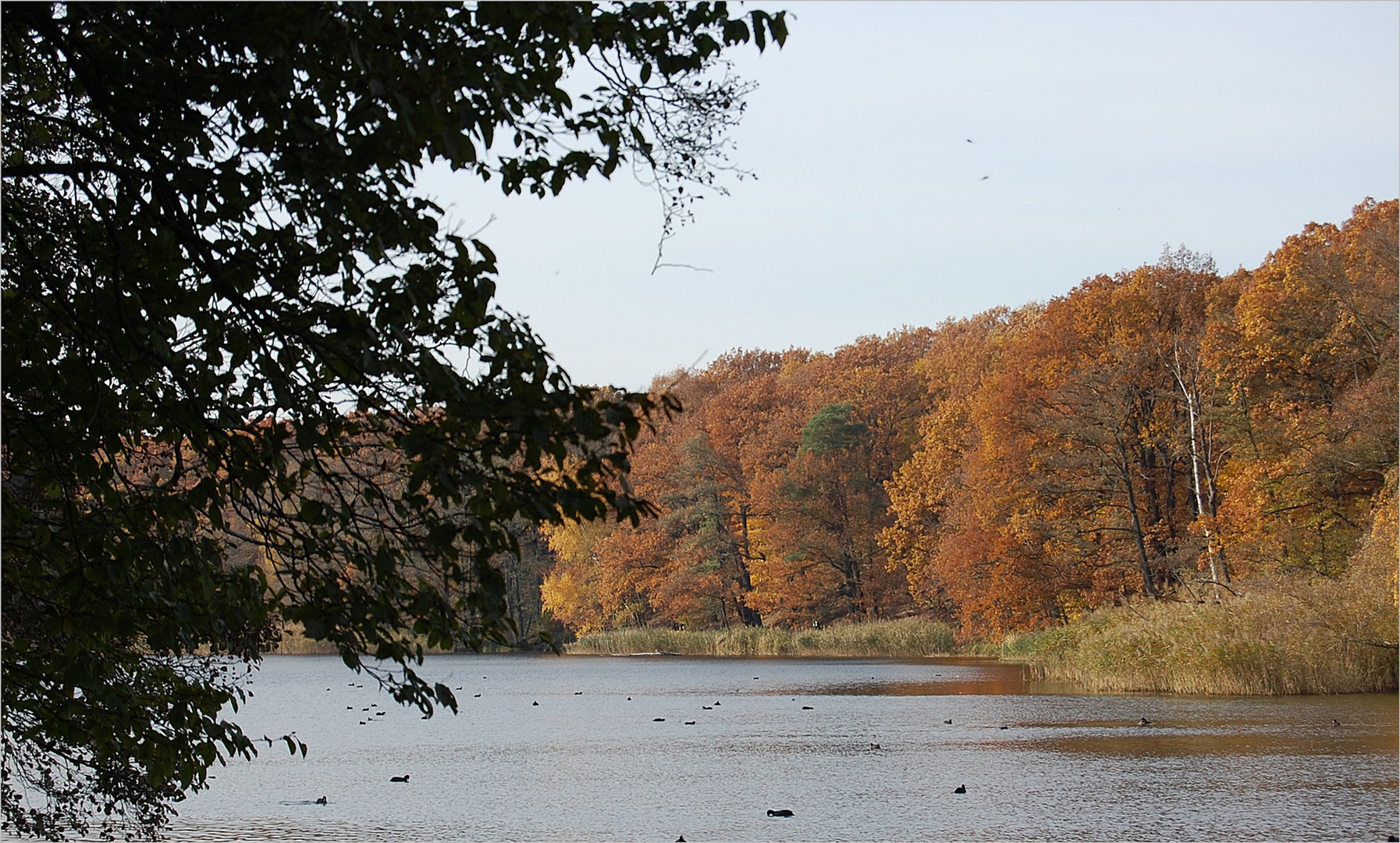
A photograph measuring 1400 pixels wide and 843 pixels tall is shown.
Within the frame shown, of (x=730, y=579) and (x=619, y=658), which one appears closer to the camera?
(x=619, y=658)

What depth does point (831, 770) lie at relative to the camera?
14.7 m

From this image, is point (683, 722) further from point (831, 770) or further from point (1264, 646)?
point (1264, 646)

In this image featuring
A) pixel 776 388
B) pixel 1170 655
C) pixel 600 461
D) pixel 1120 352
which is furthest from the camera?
pixel 776 388

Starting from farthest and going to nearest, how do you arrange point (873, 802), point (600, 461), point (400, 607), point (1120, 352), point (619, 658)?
point (619, 658)
point (1120, 352)
point (873, 802)
point (400, 607)
point (600, 461)

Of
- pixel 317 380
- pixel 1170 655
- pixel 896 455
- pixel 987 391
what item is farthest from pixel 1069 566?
pixel 317 380

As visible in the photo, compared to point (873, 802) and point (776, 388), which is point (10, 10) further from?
point (776, 388)

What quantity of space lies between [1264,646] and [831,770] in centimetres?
1168

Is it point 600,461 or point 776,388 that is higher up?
point 776,388

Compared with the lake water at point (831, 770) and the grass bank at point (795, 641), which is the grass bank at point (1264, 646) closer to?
the lake water at point (831, 770)

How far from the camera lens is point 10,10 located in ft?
14.8

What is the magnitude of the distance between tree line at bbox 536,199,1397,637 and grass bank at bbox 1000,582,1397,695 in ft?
5.91

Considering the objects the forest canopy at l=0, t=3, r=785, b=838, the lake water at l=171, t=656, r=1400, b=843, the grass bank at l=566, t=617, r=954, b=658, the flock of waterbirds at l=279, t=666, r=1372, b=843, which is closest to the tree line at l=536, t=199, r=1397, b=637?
the grass bank at l=566, t=617, r=954, b=658

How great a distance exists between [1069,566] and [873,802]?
25755 mm

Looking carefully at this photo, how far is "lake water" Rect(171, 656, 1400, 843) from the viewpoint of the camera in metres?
11.1
